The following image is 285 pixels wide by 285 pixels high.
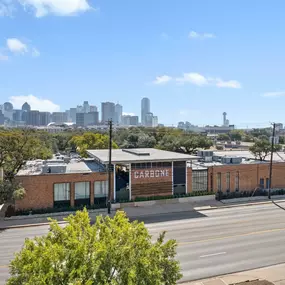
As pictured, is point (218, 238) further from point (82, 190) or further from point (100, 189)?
point (82, 190)

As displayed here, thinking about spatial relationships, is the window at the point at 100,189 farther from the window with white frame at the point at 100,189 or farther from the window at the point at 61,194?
the window at the point at 61,194

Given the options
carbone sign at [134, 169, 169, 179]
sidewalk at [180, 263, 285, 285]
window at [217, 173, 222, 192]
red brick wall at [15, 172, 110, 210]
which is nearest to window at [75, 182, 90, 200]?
red brick wall at [15, 172, 110, 210]

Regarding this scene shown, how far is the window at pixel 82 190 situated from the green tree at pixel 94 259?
23980mm

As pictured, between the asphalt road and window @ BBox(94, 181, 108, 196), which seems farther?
window @ BBox(94, 181, 108, 196)

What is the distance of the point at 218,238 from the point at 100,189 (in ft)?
52.4

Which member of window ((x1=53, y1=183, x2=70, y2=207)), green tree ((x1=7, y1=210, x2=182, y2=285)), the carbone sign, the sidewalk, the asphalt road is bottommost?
the asphalt road

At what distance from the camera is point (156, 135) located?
9594 cm

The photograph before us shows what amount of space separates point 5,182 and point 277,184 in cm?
3607

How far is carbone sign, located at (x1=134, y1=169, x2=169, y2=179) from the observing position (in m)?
36.2

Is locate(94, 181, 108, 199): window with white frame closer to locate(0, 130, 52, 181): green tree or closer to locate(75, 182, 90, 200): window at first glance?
locate(75, 182, 90, 200): window

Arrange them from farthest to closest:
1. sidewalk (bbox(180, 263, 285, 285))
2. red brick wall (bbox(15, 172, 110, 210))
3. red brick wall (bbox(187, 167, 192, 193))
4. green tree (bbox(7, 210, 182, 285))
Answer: red brick wall (bbox(187, 167, 192, 193)) < red brick wall (bbox(15, 172, 110, 210)) < sidewalk (bbox(180, 263, 285, 285)) < green tree (bbox(7, 210, 182, 285))

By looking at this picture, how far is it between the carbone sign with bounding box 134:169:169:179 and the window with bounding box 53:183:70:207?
26.0 ft

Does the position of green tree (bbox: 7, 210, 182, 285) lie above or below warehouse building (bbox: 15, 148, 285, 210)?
above

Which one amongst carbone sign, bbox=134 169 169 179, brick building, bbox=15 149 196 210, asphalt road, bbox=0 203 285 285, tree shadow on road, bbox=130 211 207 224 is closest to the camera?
asphalt road, bbox=0 203 285 285
